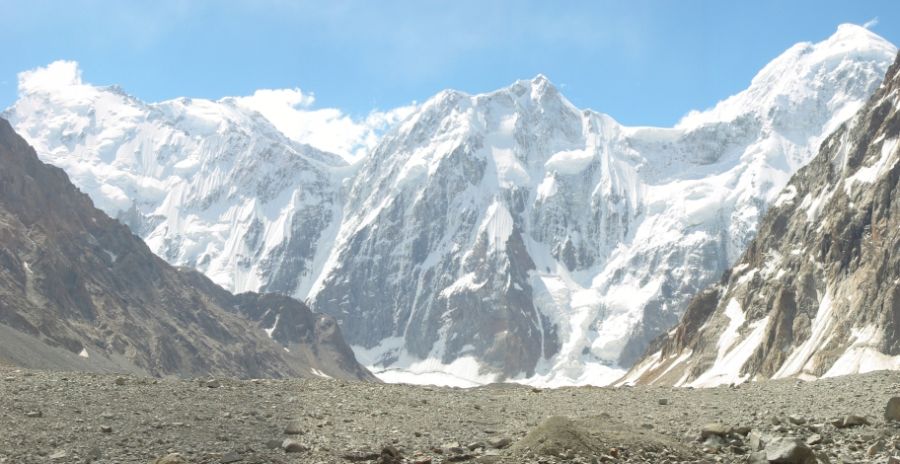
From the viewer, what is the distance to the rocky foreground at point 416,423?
25.4 meters

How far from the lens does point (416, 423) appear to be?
30.4m

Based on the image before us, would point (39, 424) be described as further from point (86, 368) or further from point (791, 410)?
point (86, 368)

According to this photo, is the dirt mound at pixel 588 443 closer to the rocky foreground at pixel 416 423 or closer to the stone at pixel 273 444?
the rocky foreground at pixel 416 423

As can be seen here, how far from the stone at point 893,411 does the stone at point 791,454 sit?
16.4 ft

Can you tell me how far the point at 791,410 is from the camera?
1240 inches

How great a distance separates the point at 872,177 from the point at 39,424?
185447 millimetres

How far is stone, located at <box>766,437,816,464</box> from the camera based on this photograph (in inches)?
935

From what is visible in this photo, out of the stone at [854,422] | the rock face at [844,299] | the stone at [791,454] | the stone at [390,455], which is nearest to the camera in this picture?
the stone at [791,454]

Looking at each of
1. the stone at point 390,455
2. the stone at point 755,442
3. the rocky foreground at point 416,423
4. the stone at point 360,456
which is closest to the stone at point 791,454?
the rocky foreground at point 416,423

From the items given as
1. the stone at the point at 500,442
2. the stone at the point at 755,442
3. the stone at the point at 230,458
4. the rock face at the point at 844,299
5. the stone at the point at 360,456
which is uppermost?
the rock face at the point at 844,299

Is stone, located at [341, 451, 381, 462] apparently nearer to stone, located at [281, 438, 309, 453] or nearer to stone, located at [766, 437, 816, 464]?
stone, located at [281, 438, 309, 453]

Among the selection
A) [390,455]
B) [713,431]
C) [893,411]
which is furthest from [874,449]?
[390,455]

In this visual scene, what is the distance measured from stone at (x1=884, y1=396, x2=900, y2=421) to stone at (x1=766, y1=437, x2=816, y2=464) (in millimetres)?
4988

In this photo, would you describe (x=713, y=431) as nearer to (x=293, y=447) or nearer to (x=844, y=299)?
(x=293, y=447)
